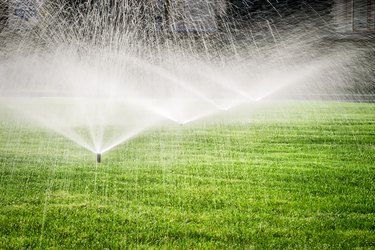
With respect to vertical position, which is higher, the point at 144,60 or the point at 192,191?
the point at 192,191

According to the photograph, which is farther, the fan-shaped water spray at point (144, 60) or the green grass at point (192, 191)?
the fan-shaped water spray at point (144, 60)

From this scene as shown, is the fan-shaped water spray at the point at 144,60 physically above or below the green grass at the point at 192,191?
below

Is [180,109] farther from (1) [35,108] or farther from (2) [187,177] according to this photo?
(2) [187,177]

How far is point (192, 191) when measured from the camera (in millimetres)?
4746

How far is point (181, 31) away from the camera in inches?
708

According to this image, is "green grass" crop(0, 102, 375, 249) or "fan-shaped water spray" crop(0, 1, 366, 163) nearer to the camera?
"green grass" crop(0, 102, 375, 249)

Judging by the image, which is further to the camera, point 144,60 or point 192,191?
point 144,60

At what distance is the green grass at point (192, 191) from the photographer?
3.67 metres

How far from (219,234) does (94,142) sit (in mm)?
3949

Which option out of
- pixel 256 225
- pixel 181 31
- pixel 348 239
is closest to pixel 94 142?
pixel 256 225

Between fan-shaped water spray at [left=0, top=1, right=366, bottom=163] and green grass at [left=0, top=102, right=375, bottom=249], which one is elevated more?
green grass at [left=0, top=102, right=375, bottom=249]

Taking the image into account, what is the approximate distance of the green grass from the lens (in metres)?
3.67

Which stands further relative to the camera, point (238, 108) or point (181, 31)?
point (181, 31)

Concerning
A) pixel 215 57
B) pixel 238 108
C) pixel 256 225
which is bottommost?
pixel 215 57
